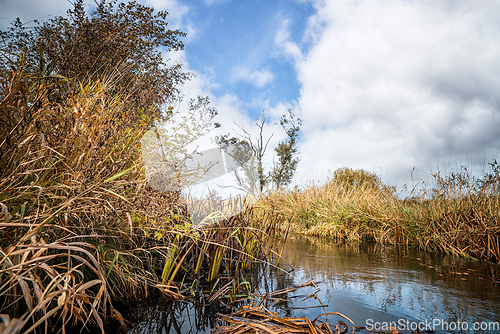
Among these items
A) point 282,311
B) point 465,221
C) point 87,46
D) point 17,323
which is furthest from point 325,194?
point 17,323

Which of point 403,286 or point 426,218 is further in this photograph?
point 426,218

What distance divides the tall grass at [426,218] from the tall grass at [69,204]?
1.51 m

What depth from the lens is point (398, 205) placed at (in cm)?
535

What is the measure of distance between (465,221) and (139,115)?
5.23 m

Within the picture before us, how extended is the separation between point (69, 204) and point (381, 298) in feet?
7.54

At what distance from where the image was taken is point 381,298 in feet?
6.46

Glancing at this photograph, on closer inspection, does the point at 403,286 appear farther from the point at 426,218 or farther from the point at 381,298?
the point at 426,218

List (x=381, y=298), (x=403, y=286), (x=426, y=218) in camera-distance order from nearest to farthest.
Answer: (x=381, y=298)
(x=403, y=286)
(x=426, y=218)

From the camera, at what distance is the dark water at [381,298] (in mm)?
1533

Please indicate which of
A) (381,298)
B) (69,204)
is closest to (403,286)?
(381,298)

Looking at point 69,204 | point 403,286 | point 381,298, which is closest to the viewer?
point 69,204

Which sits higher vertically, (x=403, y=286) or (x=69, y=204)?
(x=69, y=204)

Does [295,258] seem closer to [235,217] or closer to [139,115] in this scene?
[235,217]

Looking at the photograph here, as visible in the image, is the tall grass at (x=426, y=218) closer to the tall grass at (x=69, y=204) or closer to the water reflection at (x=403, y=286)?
the water reflection at (x=403, y=286)
